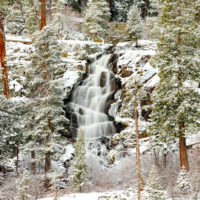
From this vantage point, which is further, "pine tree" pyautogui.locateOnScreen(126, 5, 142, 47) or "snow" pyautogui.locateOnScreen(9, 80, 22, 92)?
"pine tree" pyautogui.locateOnScreen(126, 5, 142, 47)

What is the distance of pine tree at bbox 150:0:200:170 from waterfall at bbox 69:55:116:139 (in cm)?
1161

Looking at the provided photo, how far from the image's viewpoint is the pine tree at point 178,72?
40.8 ft

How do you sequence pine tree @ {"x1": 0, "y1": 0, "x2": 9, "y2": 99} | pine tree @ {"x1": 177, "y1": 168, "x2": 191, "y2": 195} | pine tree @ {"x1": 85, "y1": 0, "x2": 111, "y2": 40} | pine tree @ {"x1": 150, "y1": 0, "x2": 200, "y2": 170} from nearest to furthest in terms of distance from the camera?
pine tree @ {"x1": 177, "y1": 168, "x2": 191, "y2": 195}, pine tree @ {"x1": 150, "y1": 0, "x2": 200, "y2": 170}, pine tree @ {"x1": 0, "y1": 0, "x2": 9, "y2": 99}, pine tree @ {"x1": 85, "y1": 0, "x2": 111, "y2": 40}

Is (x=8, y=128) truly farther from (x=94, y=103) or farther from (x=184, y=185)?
(x=94, y=103)

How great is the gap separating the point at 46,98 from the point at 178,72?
8.73 metres

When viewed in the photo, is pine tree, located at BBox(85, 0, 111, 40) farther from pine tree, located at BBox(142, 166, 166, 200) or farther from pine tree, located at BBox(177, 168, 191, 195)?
pine tree, located at BBox(142, 166, 166, 200)

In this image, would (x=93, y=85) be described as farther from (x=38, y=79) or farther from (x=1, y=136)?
(x=1, y=136)

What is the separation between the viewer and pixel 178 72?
1269 cm

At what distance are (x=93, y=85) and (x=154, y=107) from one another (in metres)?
15.2

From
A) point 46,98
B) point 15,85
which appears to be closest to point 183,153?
point 46,98

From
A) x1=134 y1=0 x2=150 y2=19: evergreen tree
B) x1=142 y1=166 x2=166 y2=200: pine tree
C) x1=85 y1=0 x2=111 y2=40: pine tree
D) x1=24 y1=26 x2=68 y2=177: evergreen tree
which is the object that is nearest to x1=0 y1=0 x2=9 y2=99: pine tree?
x1=24 y1=26 x2=68 y2=177: evergreen tree

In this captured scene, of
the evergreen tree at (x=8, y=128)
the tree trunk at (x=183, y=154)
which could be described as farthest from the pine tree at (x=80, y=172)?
the tree trunk at (x=183, y=154)

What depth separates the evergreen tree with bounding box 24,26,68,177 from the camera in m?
15.5

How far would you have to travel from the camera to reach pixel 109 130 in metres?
24.5
